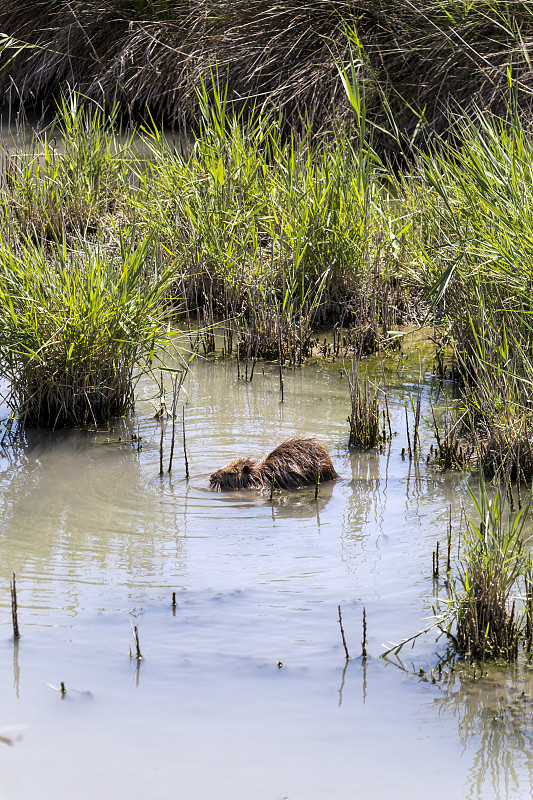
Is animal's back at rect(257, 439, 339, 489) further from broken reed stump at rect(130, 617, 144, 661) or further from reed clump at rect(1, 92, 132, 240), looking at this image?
reed clump at rect(1, 92, 132, 240)

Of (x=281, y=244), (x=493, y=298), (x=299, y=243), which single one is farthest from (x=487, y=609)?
(x=281, y=244)

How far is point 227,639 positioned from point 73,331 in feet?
7.95

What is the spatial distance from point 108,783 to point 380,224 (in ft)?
17.1

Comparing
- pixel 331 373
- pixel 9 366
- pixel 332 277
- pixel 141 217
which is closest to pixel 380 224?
pixel 332 277

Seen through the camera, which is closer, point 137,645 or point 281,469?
point 137,645

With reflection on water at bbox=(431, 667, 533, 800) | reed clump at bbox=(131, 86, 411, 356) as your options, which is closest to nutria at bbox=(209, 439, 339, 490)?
reflection on water at bbox=(431, 667, 533, 800)

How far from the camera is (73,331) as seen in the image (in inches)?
215

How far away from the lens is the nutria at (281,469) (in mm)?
4895

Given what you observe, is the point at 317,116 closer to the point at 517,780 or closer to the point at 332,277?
the point at 332,277

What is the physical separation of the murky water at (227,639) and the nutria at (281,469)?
77 mm

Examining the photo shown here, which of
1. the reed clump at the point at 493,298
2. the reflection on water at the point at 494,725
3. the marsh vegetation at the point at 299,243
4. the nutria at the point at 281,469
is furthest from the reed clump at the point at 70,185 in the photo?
the reflection on water at the point at 494,725

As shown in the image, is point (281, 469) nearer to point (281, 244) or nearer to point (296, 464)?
point (296, 464)

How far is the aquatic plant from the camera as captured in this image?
546 cm

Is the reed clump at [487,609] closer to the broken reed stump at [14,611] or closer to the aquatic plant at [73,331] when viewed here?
the broken reed stump at [14,611]
